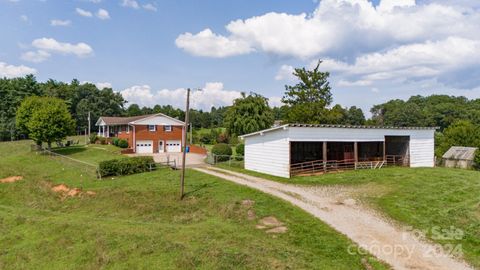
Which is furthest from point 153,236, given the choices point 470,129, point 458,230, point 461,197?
point 470,129

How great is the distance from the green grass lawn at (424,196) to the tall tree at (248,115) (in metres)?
18.4

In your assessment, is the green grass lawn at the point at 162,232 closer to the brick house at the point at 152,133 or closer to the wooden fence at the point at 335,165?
the wooden fence at the point at 335,165

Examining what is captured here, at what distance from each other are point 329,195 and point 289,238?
22.3ft

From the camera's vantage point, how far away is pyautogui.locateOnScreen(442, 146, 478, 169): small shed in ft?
134

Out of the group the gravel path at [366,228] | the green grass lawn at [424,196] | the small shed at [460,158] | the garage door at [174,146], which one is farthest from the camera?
the garage door at [174,146]

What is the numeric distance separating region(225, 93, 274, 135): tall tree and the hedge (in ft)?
60.3

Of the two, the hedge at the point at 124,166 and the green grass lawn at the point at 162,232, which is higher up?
the hedge at the point at 124,166

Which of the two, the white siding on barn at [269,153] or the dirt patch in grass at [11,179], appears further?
the dirt patch in grass at [11,179]

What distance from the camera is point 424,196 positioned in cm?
1791

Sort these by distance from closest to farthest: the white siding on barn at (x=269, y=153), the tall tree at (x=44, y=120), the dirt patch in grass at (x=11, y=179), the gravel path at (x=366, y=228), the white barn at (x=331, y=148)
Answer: the gravel path at (x=366, y=228), the white siding on barn at (x=269, y=153), the white barn at (x=331, y=148), the dirt patch in grass at (x=11, y=179), the tall tree at (x=44, y=120)

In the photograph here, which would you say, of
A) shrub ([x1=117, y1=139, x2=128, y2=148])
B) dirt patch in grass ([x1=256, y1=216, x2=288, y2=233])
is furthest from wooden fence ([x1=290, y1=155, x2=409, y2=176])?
shrub ([x1=117, y1=139, x2=128, y2=148])

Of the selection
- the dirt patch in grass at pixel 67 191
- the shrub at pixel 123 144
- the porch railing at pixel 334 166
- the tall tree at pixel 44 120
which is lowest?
the dirt patch in grass at pixel 67 191

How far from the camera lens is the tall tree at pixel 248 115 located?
45.0 meters

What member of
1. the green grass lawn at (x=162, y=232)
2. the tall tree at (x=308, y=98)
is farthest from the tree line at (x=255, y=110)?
the green grass lawn at (x=162, y=232)
